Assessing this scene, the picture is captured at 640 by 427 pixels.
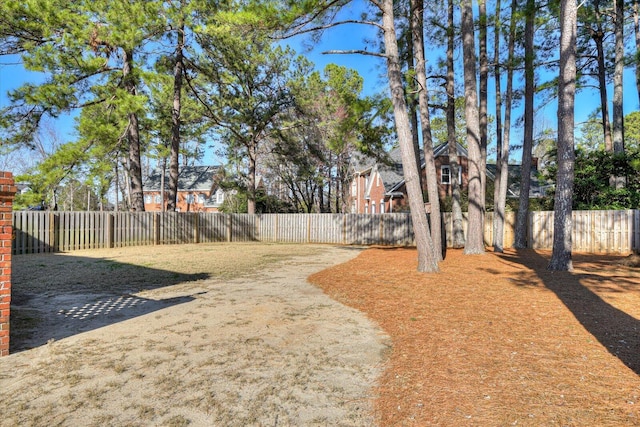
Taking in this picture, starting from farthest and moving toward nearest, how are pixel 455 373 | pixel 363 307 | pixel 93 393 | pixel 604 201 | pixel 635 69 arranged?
1. pixel 635 69
2. pixel 604 201
3. pixel 363 307
4. pixel 455 373
5. pixel 93 393

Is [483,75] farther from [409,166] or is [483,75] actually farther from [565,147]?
[409,166]

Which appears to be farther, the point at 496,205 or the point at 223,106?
the point at 223,106

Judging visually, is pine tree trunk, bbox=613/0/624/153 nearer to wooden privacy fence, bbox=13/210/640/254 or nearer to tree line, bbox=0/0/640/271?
tree line, bbox=0/0/640/271

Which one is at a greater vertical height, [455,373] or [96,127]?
[96,127]

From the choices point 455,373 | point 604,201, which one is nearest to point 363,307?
point 455,373

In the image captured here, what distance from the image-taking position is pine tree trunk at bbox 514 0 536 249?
434 inches

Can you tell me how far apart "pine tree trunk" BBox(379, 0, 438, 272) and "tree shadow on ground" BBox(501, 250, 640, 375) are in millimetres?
1855

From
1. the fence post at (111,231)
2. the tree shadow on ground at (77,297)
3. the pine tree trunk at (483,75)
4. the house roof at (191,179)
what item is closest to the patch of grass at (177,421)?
the tree shadow on ground at (77,297)

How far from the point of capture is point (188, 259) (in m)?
10.9

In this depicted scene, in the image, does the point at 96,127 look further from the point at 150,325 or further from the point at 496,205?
the point at 496,205

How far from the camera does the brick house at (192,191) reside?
39.8 m

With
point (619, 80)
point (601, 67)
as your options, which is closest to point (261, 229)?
point (619, 80)

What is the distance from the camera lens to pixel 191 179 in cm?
4103

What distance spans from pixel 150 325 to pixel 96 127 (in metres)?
11.9
